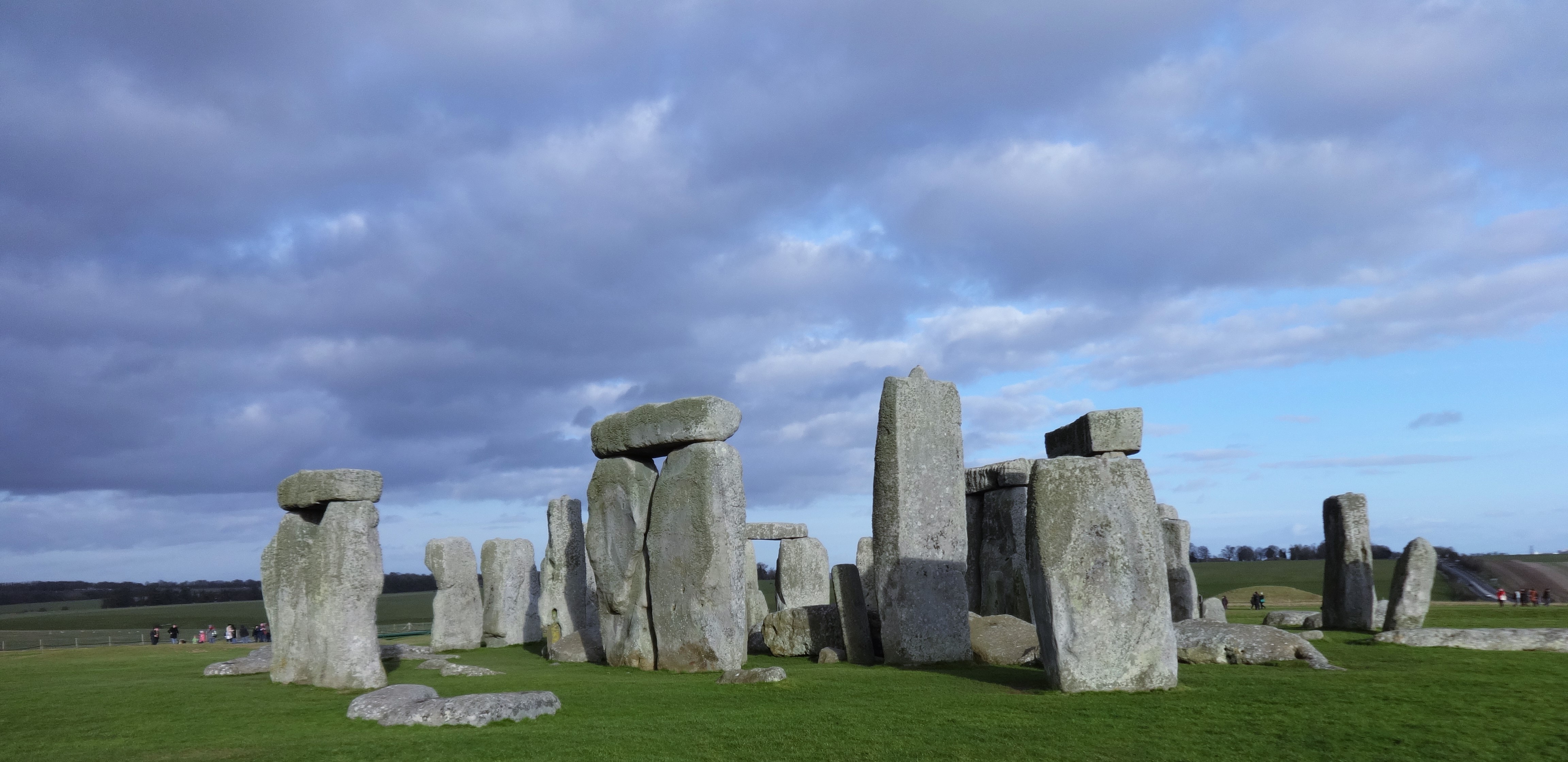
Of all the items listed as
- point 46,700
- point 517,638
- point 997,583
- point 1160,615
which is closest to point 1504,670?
point 1160,615

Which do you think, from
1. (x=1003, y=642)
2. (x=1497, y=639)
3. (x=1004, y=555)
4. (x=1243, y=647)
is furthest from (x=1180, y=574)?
(x=1243, y=647)

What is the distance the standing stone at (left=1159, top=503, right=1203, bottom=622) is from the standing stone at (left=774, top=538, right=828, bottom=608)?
8636mm

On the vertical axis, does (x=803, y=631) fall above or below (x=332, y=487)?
below

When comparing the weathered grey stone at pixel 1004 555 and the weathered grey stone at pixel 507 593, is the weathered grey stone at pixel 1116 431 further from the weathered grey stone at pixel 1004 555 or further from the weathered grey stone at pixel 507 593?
the weathered grey stone at pixel 507 593

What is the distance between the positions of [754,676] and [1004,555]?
7.74m

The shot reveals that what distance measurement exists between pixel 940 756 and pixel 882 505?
6459 millimetres

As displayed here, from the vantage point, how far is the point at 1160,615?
28.1ft

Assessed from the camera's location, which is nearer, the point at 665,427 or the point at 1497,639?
the point at 1497,639

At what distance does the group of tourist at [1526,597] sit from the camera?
24.9 m

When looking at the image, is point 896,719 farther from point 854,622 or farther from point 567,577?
point 567,577

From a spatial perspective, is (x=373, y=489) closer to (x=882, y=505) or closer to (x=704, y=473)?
(x=704, y=473)

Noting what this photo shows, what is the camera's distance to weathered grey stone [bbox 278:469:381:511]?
443 inches

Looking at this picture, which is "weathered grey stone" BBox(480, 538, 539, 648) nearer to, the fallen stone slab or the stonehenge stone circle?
the stonehenge stone circle

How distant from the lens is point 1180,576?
704 inches
